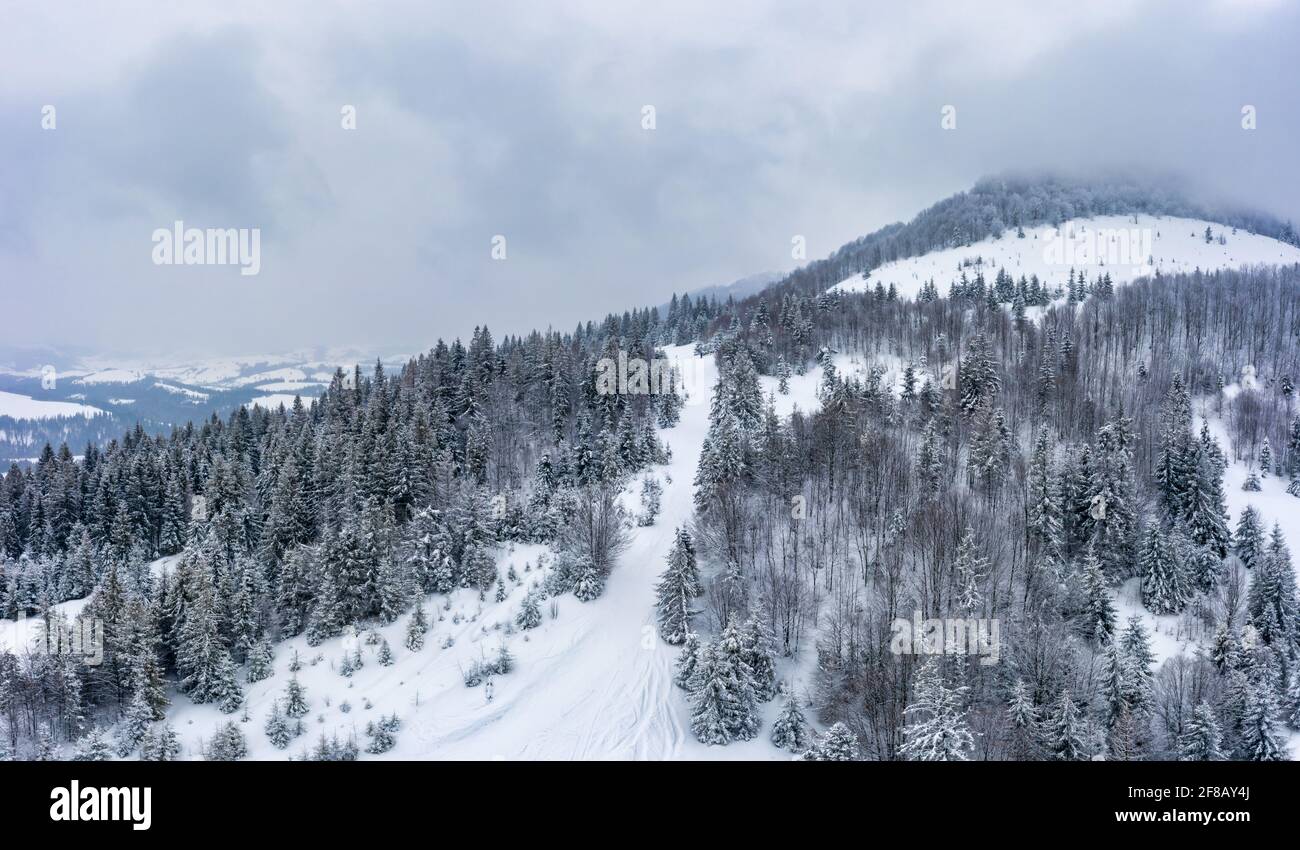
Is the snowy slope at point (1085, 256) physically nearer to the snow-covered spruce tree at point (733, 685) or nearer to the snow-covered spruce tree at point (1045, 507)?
the snow-covered spruce tree at point (1045, 507)

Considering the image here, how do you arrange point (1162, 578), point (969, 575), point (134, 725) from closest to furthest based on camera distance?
point (134, 725) < point (969, 575) < point (1162, 578)

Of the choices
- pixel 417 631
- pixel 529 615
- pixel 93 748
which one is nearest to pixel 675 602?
pixel 529 615

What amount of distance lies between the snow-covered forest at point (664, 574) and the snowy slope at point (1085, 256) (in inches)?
3126

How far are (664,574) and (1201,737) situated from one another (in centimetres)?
3034

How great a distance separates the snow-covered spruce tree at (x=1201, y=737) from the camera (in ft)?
103

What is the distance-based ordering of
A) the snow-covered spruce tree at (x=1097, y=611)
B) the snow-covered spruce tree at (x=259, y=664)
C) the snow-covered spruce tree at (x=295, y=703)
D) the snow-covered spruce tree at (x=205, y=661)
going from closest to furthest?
1. the snow-covered spruce tree at (x=295, y=703)
2. the snow-covered spruce tree at (x=205, y=661)
3. the snow-covered spruce tree at (x=259, y=664)
4. the snow-covered spruce tree at (x=1097, y=611)

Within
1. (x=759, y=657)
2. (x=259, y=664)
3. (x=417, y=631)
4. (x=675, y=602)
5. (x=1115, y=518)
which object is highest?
(x=1115, y=518)

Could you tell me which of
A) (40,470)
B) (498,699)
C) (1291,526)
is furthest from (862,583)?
(40,470)

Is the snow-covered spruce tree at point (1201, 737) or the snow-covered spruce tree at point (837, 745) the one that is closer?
the snow-covered spruce tree at point (837, 745)

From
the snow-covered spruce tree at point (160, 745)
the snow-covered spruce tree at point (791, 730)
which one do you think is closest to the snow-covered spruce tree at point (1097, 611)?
the snow-covered spruce tree at point (791, 730)

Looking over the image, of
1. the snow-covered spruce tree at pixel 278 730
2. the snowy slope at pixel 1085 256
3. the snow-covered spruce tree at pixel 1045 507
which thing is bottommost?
the snow-covered spruce tree at pixel 278 730

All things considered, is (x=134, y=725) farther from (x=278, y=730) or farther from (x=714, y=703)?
(x=714, y=703)

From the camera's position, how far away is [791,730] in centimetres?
3306
